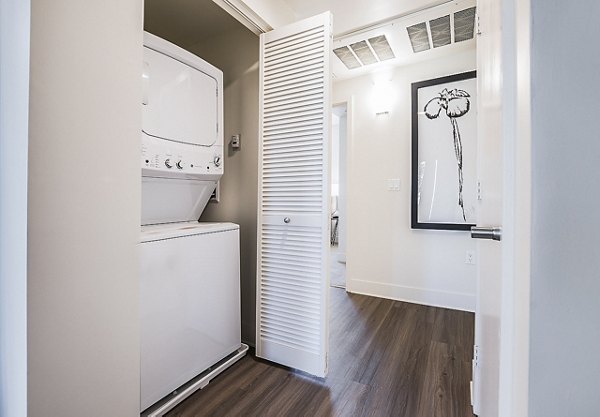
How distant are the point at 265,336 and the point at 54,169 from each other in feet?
4.86

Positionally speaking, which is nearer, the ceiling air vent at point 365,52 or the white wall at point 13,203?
the white wall at point 13,203

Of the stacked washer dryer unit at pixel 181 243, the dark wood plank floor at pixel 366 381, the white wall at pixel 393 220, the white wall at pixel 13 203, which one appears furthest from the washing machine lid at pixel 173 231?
the white wall at pixel 393 220

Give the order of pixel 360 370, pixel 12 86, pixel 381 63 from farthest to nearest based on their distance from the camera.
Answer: pixel 381 63
pixel 360 370
pixel 12 86

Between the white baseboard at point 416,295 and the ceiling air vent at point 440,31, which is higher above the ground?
the ceiling air vent at point 440,31

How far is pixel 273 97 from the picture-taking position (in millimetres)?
1792

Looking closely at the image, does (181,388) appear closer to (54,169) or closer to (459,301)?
(54,169)

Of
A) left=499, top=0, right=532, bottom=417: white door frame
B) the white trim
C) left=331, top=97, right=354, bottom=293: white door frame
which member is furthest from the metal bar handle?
left=331, top=97, right=354, bottom=293: white door frame

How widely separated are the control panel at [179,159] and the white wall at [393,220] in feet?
5.89

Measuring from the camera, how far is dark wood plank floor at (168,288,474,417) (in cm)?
138

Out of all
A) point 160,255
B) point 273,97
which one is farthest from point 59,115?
point 273,97

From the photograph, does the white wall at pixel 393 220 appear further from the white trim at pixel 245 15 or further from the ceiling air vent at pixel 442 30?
the white trim at pixel 245 15

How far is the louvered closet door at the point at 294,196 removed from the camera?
5.35 feet

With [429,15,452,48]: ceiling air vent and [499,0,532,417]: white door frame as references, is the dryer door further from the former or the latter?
[429,15,452,48]: ceiling air vent

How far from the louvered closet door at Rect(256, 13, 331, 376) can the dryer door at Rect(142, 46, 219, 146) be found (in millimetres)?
338
